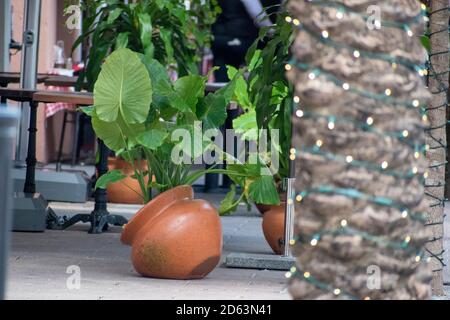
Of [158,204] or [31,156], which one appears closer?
[158,204]

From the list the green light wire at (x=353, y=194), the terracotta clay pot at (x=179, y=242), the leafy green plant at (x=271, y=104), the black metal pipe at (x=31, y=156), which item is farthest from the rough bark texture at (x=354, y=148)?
the black metal pipe at (x=31, y=156)

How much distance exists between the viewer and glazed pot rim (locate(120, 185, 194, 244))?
6465 mm

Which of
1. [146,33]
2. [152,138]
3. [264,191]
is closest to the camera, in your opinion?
[152,138]

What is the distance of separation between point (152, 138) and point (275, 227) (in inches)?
53.9

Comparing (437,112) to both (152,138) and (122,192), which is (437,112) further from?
(122,192)

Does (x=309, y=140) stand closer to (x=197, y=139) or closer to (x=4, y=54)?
(x=197, y=139)

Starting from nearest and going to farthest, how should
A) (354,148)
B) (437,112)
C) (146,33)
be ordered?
(354,148)
(437,112)
(146,33)

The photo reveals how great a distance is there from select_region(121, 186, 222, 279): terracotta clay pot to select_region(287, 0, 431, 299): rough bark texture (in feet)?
9.20

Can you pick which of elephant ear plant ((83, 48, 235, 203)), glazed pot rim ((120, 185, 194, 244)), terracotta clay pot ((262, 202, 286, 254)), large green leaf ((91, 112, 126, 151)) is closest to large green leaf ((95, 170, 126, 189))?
elephant ear plant ((83, 48, 235, 203))

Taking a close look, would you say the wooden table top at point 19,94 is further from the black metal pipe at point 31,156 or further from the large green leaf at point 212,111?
the large green leaf at point 212,111

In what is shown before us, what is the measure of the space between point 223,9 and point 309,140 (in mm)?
10838

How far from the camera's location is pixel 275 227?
24.4ft

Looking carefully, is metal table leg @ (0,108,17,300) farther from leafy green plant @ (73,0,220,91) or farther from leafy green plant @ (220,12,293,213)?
leafy green plant @ (73,0,220,91)

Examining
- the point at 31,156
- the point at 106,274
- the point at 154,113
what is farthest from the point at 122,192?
the point at 106,274
